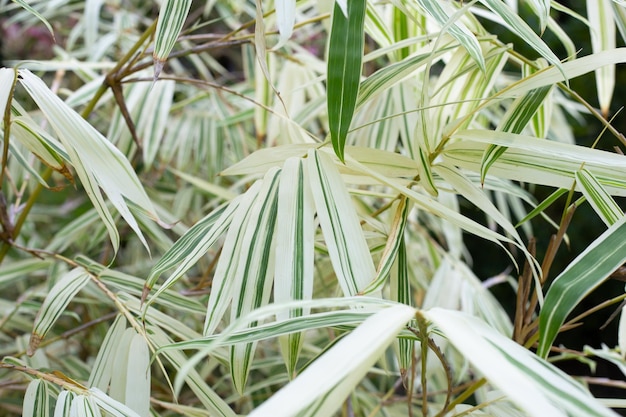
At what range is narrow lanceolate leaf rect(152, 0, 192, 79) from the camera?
389 mm

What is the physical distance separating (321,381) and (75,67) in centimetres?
60

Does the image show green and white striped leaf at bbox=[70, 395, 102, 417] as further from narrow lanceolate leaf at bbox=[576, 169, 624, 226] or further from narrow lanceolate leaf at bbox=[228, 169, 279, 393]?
narrow lanceolate leaf at bbox=[576, 169, 624, 226]

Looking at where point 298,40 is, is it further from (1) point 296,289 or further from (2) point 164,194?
(1) point 296,289

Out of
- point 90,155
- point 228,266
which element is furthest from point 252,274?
point 90,155

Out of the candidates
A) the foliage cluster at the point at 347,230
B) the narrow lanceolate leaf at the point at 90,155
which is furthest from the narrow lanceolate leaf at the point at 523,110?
the narrow lanceolate leaf at the point at 90,155

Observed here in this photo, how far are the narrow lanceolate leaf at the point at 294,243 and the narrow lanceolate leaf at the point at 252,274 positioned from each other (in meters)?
0.01

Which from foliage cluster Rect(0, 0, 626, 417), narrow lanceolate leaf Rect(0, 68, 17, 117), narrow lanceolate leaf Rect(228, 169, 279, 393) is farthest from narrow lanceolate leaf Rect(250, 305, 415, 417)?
narrow lanceolate leaf Rect(0, 68, 17, 117)

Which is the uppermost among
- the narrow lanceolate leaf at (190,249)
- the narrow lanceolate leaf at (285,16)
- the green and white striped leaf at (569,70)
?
the narrow lanceolate leaf at (285,16)

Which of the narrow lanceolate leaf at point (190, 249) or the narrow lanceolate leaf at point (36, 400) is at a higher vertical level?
the narrow lanceolate leaf at point (190, 249)

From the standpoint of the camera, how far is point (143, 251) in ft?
3.63

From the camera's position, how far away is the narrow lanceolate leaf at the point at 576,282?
0.98ft

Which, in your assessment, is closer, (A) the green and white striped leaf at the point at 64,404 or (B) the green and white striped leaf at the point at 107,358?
(A) the green and white striped leaf at the point at 64,404

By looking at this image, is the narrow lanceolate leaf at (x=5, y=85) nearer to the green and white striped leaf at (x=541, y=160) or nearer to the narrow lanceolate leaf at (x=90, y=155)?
the narrow lanceolate leaf at (x=90, y=155)

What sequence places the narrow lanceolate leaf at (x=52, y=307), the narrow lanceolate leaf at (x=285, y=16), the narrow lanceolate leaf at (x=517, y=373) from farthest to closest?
the narrow lanceolate leaf at (x=52, y=307), the narrow lanceolate leaf at (x=285, y=16), the narrow lanceolate leaf at (x=517, y=373)
